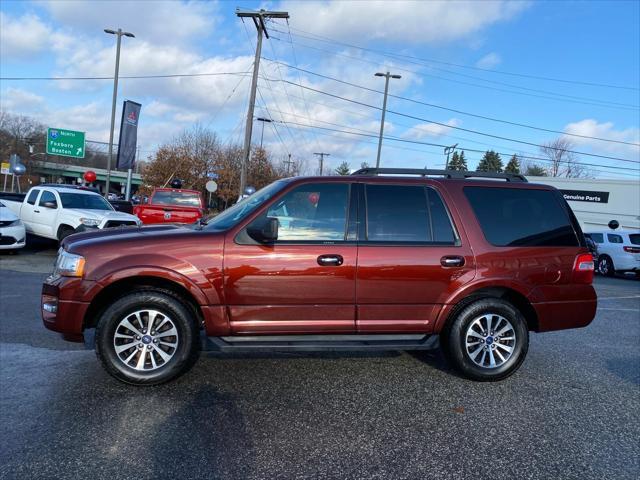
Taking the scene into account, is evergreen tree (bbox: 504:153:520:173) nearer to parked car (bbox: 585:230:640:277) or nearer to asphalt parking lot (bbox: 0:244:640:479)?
parked car (bbox: 585:230:640:277)

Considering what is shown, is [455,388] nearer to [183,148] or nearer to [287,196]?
[287,196]

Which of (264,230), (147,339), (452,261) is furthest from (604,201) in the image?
(147,339)

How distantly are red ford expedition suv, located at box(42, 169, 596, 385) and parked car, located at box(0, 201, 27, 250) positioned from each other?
930 cm

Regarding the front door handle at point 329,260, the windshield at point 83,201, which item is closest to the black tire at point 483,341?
the front door handle at point 329,260

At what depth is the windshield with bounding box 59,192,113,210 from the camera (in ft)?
43.2

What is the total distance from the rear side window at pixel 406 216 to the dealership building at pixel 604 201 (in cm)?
2680

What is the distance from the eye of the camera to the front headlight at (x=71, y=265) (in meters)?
3.95

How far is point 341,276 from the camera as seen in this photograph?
4156 millimetres

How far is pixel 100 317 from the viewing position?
406cm

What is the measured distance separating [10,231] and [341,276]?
1115 cm

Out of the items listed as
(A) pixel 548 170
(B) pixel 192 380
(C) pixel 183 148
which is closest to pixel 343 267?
(B) pixel 192 380

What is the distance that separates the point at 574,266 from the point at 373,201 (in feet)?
6.73

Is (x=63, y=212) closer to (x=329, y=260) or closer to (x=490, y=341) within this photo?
(x=329, y=260)

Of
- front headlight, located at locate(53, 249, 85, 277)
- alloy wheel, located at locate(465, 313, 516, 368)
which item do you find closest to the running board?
alloy wheel, located at locate(465, 313, 516, 368)
